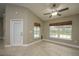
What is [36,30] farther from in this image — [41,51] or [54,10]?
[54,10]

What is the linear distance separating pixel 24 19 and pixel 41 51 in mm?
963

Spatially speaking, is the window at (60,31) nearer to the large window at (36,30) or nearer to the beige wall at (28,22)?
the beige wall at (28,22)

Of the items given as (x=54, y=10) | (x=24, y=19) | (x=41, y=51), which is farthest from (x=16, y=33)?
(x=54, y=10)

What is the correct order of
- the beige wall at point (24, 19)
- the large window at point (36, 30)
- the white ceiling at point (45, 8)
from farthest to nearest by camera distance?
the large window at point (36, 30), the beige wall at point (24, 19), the white ceiling at point (45, 8)

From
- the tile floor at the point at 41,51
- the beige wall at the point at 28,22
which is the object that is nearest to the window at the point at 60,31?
the beige wall at the point at 28,22

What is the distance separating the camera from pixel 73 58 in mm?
3023

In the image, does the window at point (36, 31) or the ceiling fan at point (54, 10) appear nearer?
the ceiling fan at point (54, 10)

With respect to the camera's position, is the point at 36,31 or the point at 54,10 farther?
the point at 36,31

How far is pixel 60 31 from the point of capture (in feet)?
11.1

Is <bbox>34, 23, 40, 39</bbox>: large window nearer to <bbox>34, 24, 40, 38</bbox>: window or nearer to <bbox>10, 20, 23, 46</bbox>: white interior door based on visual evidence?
<bbox>34, 24, 40, 38</bbox>: window

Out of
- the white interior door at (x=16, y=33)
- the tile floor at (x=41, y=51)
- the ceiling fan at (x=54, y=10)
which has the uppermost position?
the ceiling fan at (x=54, y=10)

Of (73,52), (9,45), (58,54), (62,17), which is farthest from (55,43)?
(9,45)

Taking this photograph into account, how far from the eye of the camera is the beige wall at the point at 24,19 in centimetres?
319

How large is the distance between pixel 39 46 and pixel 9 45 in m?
0.80
